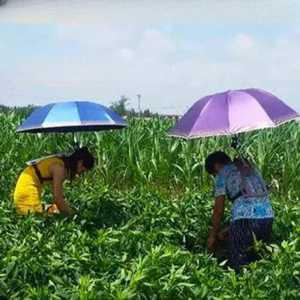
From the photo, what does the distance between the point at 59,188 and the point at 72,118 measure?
2.07 ft

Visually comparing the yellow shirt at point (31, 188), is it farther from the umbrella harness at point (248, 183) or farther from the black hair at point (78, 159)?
the umbrella harness at point (248, 183)

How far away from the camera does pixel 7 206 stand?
5.72 meters

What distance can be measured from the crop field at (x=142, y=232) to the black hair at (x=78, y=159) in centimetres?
35

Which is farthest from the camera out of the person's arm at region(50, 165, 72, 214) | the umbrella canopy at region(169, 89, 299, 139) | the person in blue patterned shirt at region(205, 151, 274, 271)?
the person's arm at region(50, 165, 72, 214)

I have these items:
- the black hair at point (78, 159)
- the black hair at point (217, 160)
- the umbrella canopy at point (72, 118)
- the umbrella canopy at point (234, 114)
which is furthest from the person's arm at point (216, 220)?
the umbrella canopy at point (72, 118)

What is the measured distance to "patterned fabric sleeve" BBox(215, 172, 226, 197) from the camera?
18.0ft

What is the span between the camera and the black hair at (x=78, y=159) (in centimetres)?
586

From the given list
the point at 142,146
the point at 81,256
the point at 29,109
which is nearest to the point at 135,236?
the point at 81,256

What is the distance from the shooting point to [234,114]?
5309mm

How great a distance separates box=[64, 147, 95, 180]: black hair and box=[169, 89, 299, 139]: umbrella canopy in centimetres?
70

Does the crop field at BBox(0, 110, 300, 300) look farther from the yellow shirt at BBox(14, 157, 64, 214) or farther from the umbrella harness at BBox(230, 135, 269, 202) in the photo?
the umbrella harness at BBox(230, 135, 269, 202)

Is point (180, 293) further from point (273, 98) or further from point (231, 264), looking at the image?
point (273, 98)

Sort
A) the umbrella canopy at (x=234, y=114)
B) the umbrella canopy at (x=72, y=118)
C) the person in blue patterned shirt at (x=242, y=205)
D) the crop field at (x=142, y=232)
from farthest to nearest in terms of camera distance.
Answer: the umbrella canopy at (x=72, y=118) → the person in blue patterned shirt at (x=242, y=205) → the umbrella canopy at (x=234, y=114) → the crop field at (x=142, y=232)

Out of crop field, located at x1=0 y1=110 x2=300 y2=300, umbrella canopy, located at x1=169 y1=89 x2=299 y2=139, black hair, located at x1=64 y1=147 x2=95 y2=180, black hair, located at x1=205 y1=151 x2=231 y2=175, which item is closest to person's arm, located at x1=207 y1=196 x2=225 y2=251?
crop field, located at x1=0 y1=110 x2=300 y2=300
